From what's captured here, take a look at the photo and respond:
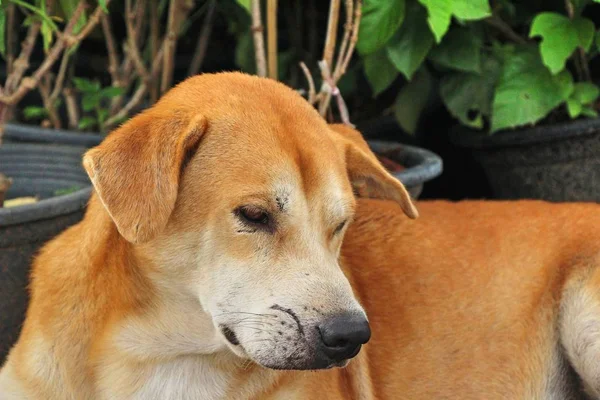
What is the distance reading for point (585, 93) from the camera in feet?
13.9

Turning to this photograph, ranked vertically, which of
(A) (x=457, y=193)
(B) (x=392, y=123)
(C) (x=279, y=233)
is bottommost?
(A) (x=457, y=193)

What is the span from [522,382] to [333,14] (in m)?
1.62

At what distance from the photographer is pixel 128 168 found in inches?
92.3

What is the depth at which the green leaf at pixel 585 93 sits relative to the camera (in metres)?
4.22

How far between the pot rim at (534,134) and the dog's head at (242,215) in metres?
2.04

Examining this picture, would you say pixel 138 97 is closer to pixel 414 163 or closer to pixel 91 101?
pixel 91 101

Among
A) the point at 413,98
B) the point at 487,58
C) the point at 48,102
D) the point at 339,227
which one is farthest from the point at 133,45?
the point at 339,227

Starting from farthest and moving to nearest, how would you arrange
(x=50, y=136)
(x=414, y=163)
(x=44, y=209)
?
1. (x=50, y=136)
2. (x=414, y=163)
3. (x=44, y=209)

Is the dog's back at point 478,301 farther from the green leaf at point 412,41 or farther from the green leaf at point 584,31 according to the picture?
the green leaf at point 584,31

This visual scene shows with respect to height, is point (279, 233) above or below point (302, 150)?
below

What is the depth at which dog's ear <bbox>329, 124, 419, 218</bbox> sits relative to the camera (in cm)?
281

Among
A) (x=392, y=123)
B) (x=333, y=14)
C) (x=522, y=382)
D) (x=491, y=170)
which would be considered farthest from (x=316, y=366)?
(x=392, y=123)

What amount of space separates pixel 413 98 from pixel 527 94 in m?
0.59

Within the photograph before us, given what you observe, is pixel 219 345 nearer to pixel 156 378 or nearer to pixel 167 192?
pixel 156 378
